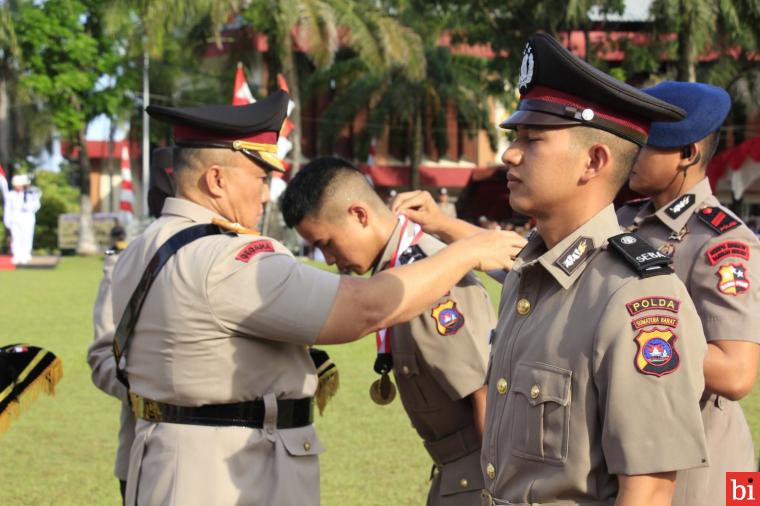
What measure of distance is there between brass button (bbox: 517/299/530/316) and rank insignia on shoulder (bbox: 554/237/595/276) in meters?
0.14

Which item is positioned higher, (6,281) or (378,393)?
(378,393)

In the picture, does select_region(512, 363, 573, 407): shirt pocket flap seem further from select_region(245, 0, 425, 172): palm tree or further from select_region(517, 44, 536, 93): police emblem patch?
select_region(245, 0, 425, 172): palm tree

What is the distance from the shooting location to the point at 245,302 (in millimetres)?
Result: 3021

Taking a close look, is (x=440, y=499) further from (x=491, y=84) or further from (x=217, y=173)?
(x=491, y=84)

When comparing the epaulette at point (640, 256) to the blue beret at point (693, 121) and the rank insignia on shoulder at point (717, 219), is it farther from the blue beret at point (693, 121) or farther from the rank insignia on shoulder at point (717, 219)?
the blue beret at point (693, 121)

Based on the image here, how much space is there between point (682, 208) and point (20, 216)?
2360 cm

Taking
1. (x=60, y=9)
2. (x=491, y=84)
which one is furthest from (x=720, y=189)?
(x=60, y=9)

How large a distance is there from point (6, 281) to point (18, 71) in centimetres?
1801

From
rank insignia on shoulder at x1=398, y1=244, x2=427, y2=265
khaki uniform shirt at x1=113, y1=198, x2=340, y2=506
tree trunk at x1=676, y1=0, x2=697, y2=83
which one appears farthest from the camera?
tree trunk at x1=676, y1=0, x2=697, y2=83

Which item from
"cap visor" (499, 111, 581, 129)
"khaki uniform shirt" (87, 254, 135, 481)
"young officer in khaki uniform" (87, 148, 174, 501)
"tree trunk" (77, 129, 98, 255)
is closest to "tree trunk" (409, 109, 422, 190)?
"tree trunk" (77, 129, 98, 255)

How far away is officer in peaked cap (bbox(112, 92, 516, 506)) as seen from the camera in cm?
304

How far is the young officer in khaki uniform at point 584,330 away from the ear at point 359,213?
116 cm

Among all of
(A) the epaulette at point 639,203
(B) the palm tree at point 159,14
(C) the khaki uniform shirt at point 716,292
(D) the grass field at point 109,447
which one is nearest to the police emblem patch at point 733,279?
(C) the khaki uniform shirt at point 716,292

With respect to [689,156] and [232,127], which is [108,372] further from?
[689,156]
